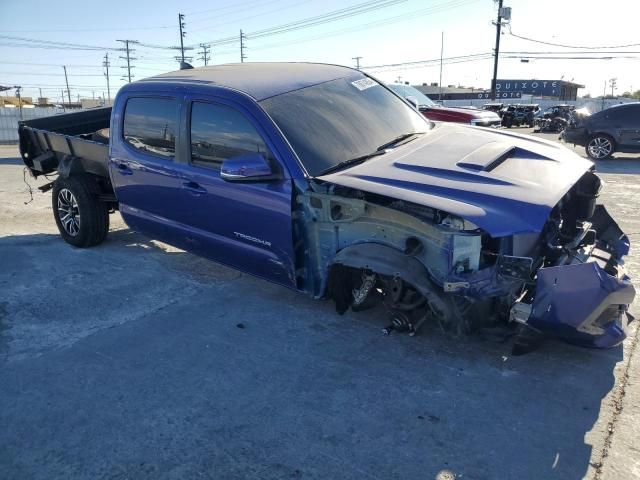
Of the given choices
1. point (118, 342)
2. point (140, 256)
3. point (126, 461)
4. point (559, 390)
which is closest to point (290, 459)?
point (126, 461)

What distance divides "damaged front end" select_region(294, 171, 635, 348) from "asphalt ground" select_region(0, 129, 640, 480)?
0.30 m

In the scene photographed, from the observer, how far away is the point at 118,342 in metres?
3.72

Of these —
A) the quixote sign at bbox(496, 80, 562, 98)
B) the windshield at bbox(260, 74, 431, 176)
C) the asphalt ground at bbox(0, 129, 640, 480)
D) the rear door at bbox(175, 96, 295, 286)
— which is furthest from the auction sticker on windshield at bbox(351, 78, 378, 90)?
the quixote sign at bbox(496, 80, 562, 98)

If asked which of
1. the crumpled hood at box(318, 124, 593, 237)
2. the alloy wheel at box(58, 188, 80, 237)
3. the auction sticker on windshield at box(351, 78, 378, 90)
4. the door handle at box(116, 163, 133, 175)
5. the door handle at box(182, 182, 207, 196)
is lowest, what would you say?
the alloy wheel at box(58, 188, 80, 237)

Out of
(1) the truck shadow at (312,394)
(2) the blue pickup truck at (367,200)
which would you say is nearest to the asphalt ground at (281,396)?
(1) the truck shadow at (312,394)

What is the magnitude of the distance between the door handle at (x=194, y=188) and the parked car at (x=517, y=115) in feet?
110

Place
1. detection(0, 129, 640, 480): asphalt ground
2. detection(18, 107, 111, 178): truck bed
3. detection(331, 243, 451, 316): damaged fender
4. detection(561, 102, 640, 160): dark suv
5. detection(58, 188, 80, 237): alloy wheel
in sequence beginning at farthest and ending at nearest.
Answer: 1. detection(561, 102, 640, 160): dark suv
2. detection(58, 188, 80, 237): alloy wheel
3. detection(18, 107, 111, 178): truck bed
4. detection(331, 243, 451, 316): damaged fender
5. detection(0, 129, 640, 480): asphalt ground

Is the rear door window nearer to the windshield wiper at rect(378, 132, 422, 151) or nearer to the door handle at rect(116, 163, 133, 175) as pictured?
the door handle at rect(116, 163, 133, 175)

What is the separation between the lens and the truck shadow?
249 centimetres

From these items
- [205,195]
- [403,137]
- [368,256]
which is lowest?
[368,256]

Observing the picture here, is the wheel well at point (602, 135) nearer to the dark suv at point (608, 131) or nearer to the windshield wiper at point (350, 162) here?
the dark suv at point (608, 131)

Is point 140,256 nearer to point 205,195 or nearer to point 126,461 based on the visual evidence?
point 205,195

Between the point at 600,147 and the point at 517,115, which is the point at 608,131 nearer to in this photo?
the point at 600,147

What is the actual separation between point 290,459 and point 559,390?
1613 mm
